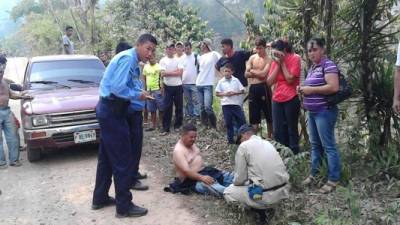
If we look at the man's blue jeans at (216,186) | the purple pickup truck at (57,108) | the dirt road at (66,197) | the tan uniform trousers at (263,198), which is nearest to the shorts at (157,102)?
the purple pickup truck at (57,108)

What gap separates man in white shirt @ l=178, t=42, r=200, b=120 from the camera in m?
→ 9.29

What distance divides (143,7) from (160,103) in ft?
37.1

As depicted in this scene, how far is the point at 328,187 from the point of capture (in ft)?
17.1

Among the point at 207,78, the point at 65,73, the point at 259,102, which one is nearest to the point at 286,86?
the point at 259,102

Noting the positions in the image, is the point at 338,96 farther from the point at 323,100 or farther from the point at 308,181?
the point at 308,181

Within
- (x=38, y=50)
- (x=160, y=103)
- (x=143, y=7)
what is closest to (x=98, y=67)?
(x=160, y=103)

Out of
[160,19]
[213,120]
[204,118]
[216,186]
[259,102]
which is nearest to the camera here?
[216,186]

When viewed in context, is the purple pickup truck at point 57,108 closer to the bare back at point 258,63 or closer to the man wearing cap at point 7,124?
the man wearing cap at point 7,124

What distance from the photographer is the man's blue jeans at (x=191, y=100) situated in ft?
30.8

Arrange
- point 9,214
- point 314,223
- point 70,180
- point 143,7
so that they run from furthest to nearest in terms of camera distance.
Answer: point 143,7
point 70,180
point 9,214
point 314,223

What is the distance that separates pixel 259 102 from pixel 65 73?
11.8 ft

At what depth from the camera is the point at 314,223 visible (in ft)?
14.0

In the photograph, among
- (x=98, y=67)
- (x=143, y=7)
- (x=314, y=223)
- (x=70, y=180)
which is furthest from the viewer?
(x=143, y=7)

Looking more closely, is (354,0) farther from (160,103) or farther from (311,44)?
(160,103)
